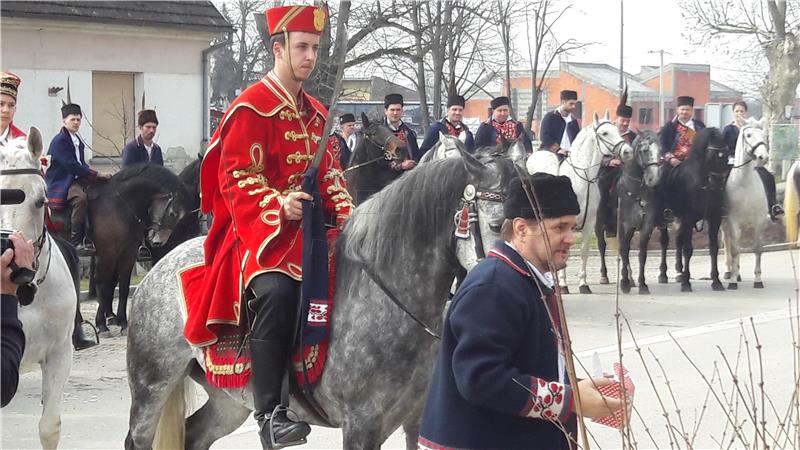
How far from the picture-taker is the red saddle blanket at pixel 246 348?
5.29 m

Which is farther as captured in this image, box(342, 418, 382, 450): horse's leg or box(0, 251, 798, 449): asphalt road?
box(0, 251, 798, 449): asphalt road

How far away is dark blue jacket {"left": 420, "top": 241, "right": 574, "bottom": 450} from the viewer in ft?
12.0

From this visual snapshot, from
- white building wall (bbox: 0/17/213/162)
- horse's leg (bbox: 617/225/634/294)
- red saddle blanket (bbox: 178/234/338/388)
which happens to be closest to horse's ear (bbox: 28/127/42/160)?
red saddle blanket (bbox: 178/234/338/388)

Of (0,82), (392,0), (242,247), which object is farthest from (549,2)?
(242,247)

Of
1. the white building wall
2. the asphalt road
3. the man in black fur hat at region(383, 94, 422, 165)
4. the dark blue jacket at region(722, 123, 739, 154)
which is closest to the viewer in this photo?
the asphalt road

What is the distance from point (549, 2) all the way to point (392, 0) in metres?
5.23

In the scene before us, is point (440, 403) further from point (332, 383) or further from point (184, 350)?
point (184, 350)

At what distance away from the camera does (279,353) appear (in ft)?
17.4

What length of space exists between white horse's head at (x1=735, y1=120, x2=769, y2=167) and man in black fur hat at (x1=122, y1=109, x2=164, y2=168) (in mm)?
7936

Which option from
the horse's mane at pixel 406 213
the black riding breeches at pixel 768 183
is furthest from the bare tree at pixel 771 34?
the horse's mane at pixel 406 213

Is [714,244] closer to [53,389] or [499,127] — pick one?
[499,127]

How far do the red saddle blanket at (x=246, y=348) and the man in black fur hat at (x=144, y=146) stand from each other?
8584 mm

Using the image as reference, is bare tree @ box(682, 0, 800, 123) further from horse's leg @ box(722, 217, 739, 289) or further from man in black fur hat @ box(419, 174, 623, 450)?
man in black fur hat @ box(419, 174, 623, 450)

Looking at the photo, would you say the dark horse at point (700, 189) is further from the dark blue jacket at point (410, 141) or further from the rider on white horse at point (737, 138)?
the dark blue jacket at point (410, 141)
